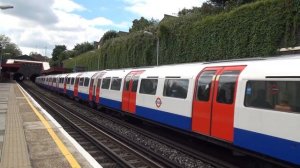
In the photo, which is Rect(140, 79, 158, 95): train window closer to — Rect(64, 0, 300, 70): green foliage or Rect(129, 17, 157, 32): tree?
Rect(64, 0, 300, 70): green foliage

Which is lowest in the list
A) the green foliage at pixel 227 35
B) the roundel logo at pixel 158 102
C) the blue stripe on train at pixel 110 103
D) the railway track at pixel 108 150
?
the railway track at pixel 108 150

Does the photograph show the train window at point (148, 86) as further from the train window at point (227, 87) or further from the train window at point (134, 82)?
the train window at point (227, 87)

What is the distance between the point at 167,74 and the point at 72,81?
2197 cm

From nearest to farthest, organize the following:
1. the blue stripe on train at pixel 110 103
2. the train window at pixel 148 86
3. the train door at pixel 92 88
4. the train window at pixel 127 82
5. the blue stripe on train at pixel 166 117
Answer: the blue stripe on train at pixel 166 117, the train window at pixel 148 86, the train window at pixel 127 82, the blue stripe on train at pixel 110 103, the train door at pixel 92 88

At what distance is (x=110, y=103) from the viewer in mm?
21406

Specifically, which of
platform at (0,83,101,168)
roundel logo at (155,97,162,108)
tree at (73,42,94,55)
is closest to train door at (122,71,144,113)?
roundel logo at (155,97,162,108)

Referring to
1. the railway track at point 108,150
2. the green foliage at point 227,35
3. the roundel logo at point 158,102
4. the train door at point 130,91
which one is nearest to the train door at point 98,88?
the train door at point 130,91

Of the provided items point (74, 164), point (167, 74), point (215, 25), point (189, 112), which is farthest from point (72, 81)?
point (74, 164)

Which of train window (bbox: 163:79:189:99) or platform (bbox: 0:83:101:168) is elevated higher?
train window (bbox: 163:79:189:99)

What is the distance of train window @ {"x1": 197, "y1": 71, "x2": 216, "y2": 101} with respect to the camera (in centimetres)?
1117

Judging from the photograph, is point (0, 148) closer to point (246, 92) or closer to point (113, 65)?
point (246, 92)

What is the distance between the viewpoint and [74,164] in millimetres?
9148

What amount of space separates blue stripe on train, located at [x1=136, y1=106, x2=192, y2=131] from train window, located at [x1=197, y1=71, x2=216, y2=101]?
35.2 inches

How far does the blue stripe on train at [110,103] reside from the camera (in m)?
19.8
